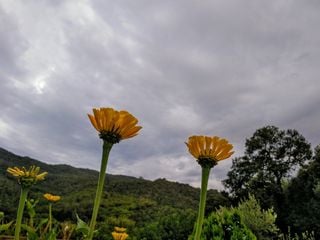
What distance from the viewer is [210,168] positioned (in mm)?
1327

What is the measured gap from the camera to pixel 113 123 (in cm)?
118

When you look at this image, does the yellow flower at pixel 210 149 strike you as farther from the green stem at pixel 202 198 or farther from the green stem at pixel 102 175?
the green stem at pixel 102 175

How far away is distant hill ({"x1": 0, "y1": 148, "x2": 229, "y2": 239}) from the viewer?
16984mm

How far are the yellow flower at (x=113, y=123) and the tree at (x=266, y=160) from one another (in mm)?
26929

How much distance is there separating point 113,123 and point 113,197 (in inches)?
827

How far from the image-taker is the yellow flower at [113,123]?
1.17 metres

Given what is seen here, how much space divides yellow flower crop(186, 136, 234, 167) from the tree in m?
26.7

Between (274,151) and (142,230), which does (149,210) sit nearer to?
(142,230)

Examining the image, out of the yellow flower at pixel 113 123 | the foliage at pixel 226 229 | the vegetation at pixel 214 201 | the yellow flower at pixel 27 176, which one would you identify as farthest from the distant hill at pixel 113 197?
the yellow flower at pixel 113 123

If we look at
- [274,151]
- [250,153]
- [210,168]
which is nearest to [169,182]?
[250,153]

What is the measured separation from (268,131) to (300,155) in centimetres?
322

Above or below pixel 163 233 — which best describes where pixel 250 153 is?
above

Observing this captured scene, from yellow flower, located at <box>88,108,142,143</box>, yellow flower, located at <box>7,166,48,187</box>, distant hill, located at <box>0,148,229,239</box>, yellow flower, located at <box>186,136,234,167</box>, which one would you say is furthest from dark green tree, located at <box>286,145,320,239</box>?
yellow flower, located at <box>88,108,142,143</box>

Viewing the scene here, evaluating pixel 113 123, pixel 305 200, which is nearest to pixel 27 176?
pixel 113 123
